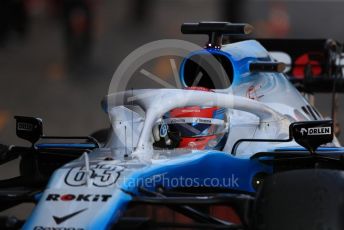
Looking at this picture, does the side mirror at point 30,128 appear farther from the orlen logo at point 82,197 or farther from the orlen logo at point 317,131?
the orlen logo at point 317,131

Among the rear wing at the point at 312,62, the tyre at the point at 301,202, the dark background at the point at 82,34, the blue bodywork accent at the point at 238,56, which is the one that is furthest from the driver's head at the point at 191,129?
the dark background at the point at 82,34

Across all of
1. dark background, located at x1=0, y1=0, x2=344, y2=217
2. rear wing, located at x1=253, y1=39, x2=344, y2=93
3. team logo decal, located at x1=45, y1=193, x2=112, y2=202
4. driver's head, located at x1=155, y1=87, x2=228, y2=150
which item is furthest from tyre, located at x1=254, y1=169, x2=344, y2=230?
dark background, located at x1=0, y1=0, x2=344, y2=217

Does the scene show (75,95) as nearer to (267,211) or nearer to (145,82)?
(145,82)

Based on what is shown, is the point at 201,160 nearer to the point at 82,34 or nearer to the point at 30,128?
the point at 30,128

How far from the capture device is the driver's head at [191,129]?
6355 mm

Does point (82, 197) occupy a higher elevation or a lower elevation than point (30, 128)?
lower

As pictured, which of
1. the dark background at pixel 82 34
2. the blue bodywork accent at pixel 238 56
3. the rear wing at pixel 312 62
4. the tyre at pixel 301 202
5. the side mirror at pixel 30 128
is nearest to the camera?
the tyre at pixel 301 202

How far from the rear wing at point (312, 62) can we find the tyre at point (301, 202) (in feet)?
9.52

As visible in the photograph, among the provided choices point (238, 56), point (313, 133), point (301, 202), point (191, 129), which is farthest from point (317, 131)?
point (238, 56)

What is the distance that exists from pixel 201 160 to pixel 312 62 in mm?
3385

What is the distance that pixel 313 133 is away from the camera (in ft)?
19.0

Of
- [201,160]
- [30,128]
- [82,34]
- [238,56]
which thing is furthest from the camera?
[82,34]

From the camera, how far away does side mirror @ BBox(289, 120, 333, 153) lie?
19.0 feet

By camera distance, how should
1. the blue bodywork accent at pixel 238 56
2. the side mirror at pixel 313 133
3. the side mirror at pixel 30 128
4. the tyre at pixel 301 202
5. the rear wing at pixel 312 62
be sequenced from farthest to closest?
1. the rear wing at pixel 312 62
2. the blue bodywork accent at pixel 238 56
3. the side mirror at pixel 30 128
4. the side mirror at pixel 313 133
5. the tyre at pixel 301 202
